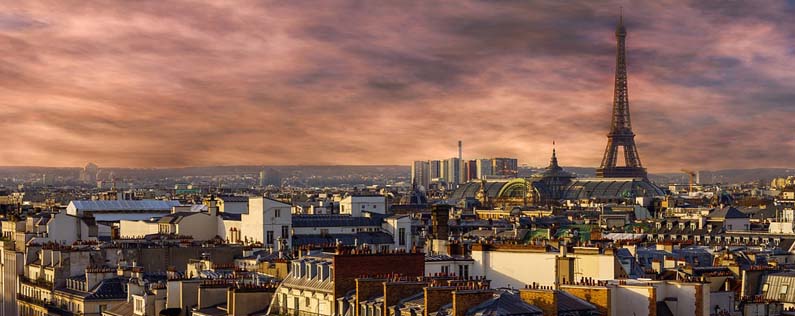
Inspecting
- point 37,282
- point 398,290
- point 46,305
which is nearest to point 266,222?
point 37,282

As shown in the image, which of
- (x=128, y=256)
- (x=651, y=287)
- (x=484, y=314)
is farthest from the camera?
(x=128, y=256)

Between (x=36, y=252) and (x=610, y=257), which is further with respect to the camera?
(x=36, y=252)

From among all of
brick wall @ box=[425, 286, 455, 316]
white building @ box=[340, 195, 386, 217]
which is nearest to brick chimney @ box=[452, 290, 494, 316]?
brick wall @ box=[425, 286, 455, 316]

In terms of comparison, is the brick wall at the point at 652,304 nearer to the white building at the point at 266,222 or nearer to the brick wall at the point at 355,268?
the brick wall at the point at 355,268

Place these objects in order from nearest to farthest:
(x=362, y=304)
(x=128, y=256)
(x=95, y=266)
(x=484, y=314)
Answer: (x=484, y=314) → (x=362, y=304) → (x=95, y=266) → (x=128, y=256)

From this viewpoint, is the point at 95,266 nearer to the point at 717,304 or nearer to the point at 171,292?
the point at 171,292

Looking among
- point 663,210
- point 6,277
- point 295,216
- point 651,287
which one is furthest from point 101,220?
point 663,210
